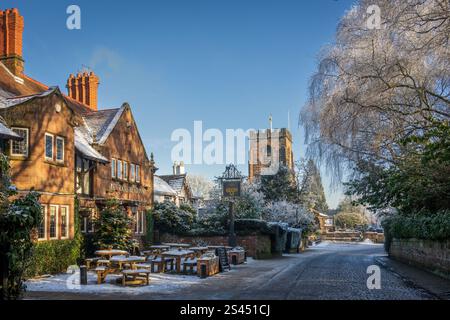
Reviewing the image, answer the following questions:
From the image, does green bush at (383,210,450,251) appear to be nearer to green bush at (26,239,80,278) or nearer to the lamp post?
the lamp post

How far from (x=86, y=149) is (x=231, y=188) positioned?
362 inches

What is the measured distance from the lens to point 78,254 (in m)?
22.5

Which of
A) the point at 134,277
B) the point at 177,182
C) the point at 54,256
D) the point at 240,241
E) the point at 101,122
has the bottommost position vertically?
the point at 240,241

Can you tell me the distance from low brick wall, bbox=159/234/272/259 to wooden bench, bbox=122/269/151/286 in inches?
584

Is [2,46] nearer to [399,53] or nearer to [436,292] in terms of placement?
[399,53]

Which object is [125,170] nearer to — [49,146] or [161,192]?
[49,146]

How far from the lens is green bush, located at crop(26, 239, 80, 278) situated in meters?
18.9

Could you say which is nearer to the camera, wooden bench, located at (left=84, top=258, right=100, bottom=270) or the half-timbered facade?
the half-timbered facade

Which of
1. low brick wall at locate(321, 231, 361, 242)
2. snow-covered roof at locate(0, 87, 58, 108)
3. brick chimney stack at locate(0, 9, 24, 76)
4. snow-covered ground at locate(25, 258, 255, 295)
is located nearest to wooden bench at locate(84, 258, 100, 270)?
snow-covered ground at locate(25, 258, 255, 295)

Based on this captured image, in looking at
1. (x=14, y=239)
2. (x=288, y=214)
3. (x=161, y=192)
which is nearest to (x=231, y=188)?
(x=161, y=192)

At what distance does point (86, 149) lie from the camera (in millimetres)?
25031

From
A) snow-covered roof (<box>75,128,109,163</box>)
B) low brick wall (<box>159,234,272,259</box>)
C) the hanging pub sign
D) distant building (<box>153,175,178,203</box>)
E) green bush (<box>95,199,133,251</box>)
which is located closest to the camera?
snow-covered roof (<box>75,128,109,163</box>)

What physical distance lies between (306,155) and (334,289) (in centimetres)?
683

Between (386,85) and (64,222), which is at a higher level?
(386,85)
